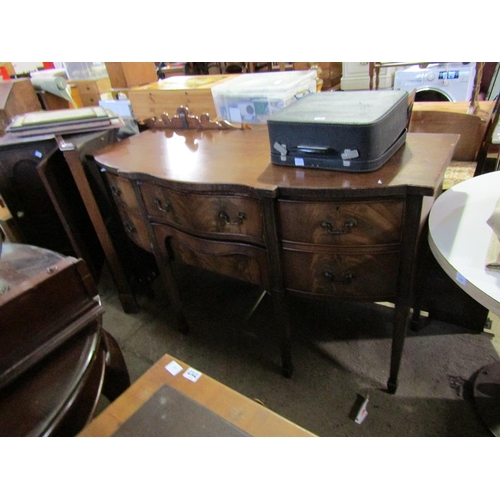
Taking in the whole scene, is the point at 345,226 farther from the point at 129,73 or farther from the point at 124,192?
the point at 129,73

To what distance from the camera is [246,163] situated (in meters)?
1.08

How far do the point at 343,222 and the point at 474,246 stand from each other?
31 cm

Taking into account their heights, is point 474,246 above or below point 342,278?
above

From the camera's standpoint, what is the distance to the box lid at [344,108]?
86 centimetres

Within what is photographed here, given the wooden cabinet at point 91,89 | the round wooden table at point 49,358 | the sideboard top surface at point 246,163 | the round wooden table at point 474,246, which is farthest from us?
the wooden cabinet at point 91,89

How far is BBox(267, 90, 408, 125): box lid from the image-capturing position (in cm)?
86

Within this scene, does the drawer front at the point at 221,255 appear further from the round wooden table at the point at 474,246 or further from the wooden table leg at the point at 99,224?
the round wooden table at the point at 474,246

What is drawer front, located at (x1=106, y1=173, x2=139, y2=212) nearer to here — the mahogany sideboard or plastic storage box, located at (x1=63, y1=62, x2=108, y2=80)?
the mahogany sideboard

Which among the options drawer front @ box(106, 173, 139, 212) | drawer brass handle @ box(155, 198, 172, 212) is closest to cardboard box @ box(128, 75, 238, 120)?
drawer front @ box(106, 173, 139, 212)

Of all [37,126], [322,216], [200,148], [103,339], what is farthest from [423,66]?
[103,339]

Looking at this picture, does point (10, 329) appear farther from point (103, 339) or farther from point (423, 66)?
point (423, 66)

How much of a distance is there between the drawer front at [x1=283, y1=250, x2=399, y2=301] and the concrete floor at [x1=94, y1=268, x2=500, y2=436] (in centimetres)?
46

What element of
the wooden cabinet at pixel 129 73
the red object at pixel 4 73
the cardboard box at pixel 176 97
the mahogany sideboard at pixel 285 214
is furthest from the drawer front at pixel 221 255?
the red object at pixel 4 73

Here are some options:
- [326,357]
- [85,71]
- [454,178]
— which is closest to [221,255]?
[326,357]
